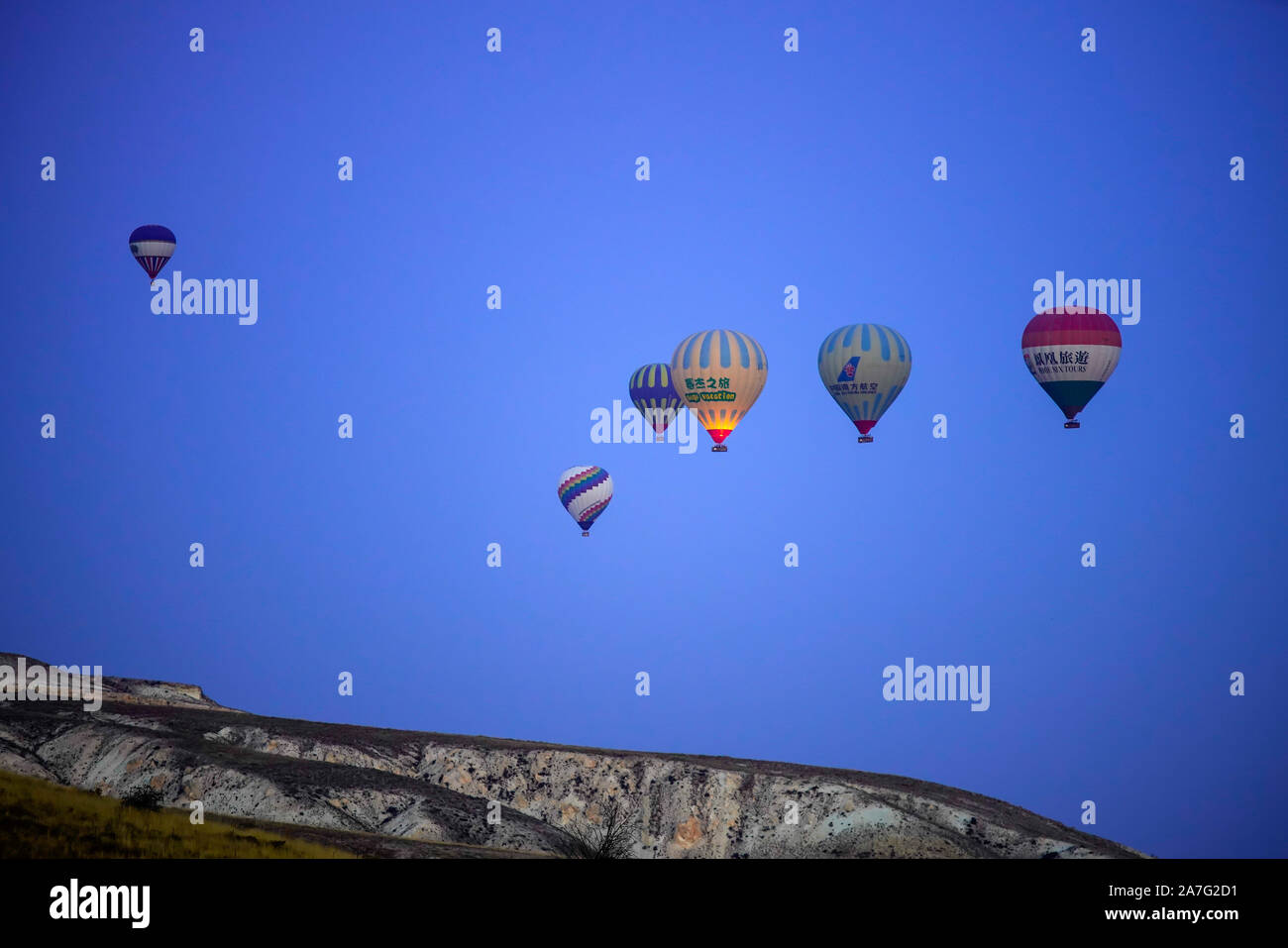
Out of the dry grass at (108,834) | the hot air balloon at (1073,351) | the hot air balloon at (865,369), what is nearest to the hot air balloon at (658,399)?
the hot air balloon at (865,369)

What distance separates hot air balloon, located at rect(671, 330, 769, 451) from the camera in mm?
78500

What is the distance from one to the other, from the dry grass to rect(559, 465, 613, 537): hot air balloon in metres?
49.6

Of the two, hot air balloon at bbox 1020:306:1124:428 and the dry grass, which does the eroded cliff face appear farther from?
hot air balloon at bbox 1020:306:1124:428

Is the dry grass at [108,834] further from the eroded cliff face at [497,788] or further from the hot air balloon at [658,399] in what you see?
the hot air balloon at [658,399]

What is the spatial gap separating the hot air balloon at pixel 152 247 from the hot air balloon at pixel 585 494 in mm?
30220

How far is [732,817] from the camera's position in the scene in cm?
6569

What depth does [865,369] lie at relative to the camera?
247ft

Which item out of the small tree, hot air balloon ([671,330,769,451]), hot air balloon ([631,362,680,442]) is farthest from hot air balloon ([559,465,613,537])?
the small tree

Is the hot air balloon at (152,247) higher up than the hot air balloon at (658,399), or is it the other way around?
the hot air balloon at (152,247)

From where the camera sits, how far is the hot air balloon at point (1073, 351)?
237 ft

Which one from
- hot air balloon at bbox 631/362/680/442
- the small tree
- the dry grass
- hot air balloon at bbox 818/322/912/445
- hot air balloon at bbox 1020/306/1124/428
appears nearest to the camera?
the dry grass

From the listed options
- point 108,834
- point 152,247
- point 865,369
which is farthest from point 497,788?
point 152,247
